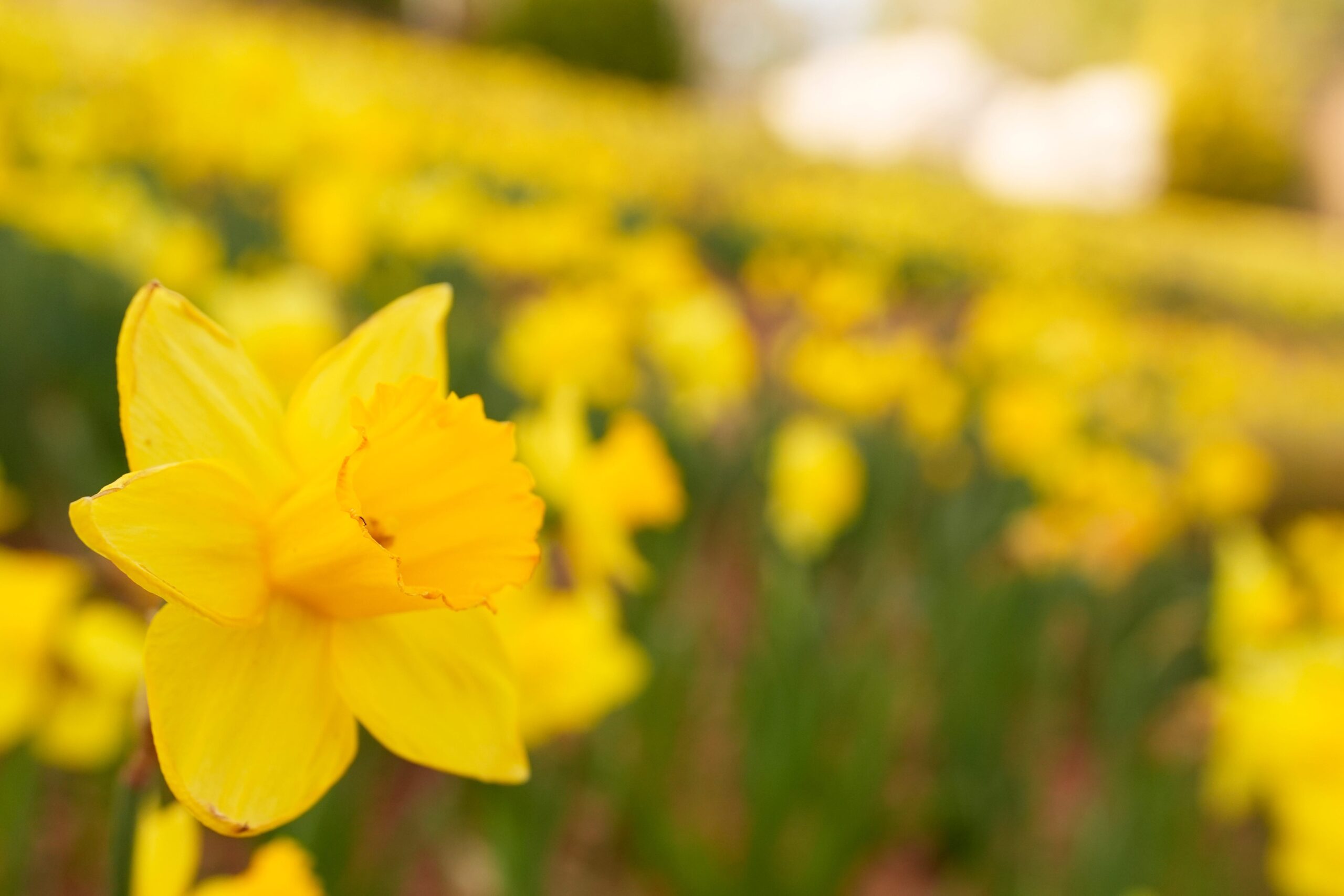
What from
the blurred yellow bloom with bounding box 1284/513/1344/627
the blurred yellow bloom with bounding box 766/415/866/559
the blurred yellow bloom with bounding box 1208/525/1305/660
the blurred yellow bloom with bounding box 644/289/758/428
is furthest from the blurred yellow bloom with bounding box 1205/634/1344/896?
the blurred yellow bloom with bounding box 644/289/758/428

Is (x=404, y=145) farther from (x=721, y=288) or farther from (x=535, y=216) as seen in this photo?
(x=721, y=288)

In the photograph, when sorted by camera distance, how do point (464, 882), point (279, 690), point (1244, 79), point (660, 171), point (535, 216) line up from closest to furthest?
point (279, 690), point (464, 882), point (535, 216), point (660, 171), point (1244, 79)

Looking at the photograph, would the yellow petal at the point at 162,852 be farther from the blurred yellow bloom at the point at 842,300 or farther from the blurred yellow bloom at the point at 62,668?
the blurred yellow bloom at the point at 842,300

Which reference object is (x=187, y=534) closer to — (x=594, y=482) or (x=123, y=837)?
(x=123, y=837)

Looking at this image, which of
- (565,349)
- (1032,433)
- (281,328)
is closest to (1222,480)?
(1032,433)

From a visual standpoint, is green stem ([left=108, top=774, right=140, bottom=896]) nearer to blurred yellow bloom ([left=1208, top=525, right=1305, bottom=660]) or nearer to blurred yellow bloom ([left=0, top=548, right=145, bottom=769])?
blurred yellow bloom ([left=0, top=548, right=145, bottom=769])

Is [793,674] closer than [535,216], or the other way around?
[793,674]

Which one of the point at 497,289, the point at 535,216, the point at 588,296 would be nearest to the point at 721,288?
the point at 497,289
